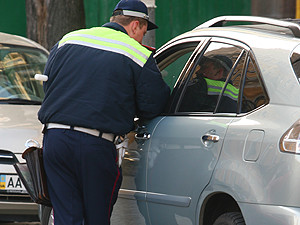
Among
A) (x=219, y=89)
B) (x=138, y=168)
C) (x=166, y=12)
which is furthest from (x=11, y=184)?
(x=166, y=12)

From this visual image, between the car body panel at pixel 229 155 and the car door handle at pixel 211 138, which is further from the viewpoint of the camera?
the car door handle at pixel 211 138

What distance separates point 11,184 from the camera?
629 cm

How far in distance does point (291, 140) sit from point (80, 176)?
1442 mm

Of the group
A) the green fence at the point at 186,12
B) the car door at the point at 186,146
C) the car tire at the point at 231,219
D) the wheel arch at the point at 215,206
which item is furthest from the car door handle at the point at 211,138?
the green fence at the point at 186,12

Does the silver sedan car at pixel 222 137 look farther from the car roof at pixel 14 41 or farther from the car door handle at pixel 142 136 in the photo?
the car roof at pixel 14 41

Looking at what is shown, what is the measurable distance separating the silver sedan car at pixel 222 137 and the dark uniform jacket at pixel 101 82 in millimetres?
248

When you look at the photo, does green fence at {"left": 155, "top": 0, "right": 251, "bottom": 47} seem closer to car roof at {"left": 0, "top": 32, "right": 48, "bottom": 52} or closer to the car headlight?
car roof at {"left": 0, "top": 32, "right": 48, "bottom": 52}

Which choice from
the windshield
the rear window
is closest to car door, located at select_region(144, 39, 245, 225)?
the rear window

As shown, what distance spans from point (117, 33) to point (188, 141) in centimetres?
86

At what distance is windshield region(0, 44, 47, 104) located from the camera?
24.4 ft

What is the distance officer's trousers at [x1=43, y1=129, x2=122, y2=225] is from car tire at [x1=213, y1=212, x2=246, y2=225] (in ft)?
2.50

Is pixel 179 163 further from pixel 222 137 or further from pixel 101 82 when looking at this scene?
pixel 101 82

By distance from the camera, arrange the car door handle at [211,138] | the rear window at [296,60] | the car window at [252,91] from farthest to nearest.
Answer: the car door handle at [211,138], the car window at [252,91], the rear window at [296,60]

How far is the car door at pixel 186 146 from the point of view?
14.1 ft
